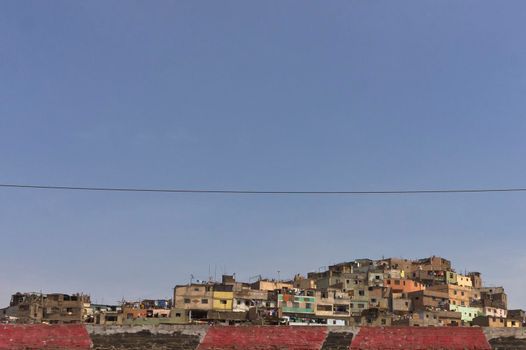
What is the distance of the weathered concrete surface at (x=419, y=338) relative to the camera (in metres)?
35.3

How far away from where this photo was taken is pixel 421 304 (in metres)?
68.1

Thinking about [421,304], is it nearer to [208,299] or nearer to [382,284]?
[382,284]

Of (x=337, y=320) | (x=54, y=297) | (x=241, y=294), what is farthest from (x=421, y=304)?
(x=54, y=297)

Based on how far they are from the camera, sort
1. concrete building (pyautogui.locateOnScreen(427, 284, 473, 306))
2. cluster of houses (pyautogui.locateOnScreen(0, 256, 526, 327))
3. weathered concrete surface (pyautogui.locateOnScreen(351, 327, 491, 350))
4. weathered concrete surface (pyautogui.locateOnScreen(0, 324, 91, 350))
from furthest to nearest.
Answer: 1. concrete building (pyautogui.locateOnScreen(427, 284, 473, 306))
2. cluster of houses (pyautogui.locateOnScreen(0, 256, 526, 327))
3. weathered concrete surface (pyautogui.locateOnScreen(351, 327, 491, 350))
4. weathered concrete surface (pyautogui.locateOnScreen(0, 324, 91, 350))

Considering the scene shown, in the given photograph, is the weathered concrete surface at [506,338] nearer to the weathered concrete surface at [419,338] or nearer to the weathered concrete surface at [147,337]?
the weathered concrete surface at [419,338]

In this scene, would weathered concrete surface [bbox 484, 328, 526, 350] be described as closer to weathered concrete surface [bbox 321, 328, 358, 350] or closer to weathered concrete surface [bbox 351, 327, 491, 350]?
weathered concrete surface [bbox 351, 327, 491, 350]

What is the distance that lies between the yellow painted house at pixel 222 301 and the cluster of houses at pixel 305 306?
0.32ft

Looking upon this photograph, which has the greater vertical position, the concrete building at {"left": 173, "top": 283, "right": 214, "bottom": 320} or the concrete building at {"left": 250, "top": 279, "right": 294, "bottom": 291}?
the concrete building at {"left": 250, "top": 279, "right": 294, "bottom": 291}

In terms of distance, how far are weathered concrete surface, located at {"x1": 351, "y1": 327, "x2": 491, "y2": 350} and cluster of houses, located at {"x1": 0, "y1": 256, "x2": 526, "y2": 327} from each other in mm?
17213

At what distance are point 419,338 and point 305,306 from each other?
26994 mm

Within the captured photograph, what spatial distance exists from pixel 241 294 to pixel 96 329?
29308 mm

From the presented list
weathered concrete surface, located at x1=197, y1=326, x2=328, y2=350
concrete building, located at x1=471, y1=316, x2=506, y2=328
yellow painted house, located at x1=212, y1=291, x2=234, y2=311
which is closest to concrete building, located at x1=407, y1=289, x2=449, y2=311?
concrete building, located at x1=471, y1=316, x2=506, y2=328

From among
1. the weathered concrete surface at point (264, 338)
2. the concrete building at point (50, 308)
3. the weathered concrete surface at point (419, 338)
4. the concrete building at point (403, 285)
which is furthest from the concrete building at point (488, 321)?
the concrete building at point (50, 308)

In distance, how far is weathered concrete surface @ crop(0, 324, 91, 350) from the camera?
34438mm
